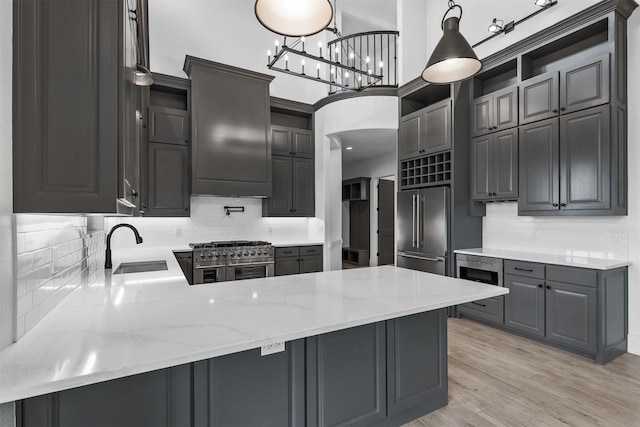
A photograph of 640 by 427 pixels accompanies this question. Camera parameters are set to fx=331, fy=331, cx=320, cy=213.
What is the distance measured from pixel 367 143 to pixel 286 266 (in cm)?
289

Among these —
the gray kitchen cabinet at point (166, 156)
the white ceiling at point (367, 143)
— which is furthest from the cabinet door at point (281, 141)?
the gray kitchen cabinet at point (166, 156)

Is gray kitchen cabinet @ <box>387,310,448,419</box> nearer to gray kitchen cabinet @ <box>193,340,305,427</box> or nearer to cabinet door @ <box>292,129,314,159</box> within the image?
gray kitchen cabinet @ <box>193,340,305,427</box>

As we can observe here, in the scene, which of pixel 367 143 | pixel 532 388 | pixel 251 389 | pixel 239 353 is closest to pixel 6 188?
pixel 239 353

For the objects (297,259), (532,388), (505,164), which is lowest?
(532,388)

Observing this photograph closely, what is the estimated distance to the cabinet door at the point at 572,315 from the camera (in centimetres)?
293

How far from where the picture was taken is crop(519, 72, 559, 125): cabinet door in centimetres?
342

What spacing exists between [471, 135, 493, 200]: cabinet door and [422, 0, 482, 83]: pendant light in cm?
191

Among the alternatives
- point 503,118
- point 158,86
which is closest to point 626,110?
point 503,118

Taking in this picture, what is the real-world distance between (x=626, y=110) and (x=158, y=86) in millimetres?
5490

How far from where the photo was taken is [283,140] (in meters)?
5.54

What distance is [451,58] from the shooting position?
83.4 inches

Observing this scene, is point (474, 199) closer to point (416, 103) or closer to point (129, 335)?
point (416, 103)

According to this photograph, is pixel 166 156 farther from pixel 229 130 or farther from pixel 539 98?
pixel 539 98

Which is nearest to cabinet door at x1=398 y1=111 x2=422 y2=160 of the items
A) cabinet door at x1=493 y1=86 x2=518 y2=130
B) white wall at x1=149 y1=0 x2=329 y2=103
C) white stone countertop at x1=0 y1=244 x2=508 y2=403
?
cabinet door at x1=493 y1=86 x2=518 y2=130
